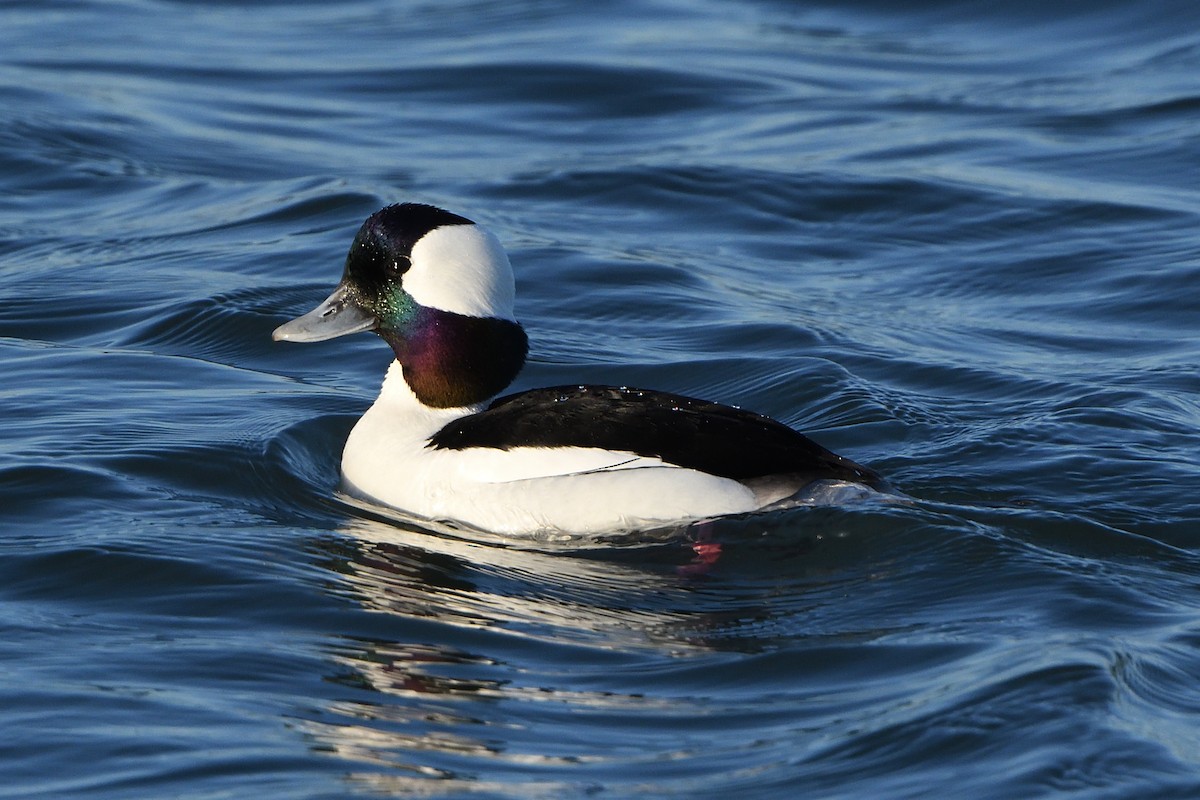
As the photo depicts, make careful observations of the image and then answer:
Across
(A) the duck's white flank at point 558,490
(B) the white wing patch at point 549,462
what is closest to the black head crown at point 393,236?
(A) the duck's white flank at point 558,490

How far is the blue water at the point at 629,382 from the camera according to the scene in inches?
197

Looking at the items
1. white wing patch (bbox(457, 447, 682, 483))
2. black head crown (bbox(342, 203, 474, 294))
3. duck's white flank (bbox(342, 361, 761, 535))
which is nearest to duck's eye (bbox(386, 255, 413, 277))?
black head crown (bbox(342, 203, 474, 294))

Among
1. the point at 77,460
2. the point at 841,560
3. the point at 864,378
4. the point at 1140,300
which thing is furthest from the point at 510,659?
the point at 1140,300

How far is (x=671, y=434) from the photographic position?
644cm

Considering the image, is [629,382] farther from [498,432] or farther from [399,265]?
[498,432]

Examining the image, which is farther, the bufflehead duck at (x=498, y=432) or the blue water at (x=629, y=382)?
the bufflehead duck at (x=498, y=432)

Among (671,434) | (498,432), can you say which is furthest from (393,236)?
(671,434)

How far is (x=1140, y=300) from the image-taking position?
995cm

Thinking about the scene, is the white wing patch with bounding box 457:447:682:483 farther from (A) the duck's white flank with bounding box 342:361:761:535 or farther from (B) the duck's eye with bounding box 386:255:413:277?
(B) the duck's eye with bounding box 386:255:413:277

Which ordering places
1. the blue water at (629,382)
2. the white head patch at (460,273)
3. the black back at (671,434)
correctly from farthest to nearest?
the white head patch at (460,273), the black back at (671,434), the blue water at (629,382)

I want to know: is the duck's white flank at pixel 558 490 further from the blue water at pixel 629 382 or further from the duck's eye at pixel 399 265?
the duck's eye at pixel 399 265

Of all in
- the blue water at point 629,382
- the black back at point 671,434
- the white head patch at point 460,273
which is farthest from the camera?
the white head patch at point 460,273

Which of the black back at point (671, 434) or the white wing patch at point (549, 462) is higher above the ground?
the black back at point (671, 434)

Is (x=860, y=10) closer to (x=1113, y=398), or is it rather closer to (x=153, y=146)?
(x=153, y=146)
